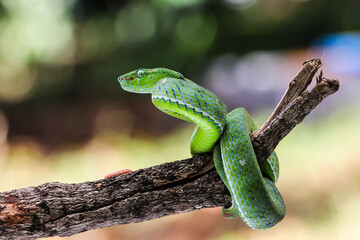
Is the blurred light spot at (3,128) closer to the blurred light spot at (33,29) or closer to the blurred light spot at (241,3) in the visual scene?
the blurred light spot at (33,29)

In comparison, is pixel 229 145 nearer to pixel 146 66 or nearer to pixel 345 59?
pixel 345 59

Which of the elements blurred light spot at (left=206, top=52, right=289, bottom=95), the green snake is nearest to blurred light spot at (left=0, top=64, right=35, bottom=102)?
blurred light spot at (left=206, top=52, right=289, bottom=95)

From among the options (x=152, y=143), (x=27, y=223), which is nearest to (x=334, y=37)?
(x=152, y=143)

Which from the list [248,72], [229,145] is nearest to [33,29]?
[248,72]

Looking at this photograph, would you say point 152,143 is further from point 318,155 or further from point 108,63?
point 318,155

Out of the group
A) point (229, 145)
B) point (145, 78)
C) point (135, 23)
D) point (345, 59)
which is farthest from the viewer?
point (135, 23)

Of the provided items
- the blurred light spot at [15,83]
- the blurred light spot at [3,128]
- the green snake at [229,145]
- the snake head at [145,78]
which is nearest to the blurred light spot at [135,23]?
the blurred light spot at [15,83]
